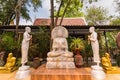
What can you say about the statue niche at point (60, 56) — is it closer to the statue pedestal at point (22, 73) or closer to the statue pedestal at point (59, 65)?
the statue pedestal at point (59, 65)

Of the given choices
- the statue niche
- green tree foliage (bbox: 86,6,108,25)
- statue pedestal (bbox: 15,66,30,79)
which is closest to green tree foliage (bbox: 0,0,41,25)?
the statue niche

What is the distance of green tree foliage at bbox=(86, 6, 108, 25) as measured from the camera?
80.5 ft

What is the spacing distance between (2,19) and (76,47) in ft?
28.2

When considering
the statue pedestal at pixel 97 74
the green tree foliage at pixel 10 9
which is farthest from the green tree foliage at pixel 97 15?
the statue pedestal at pixel 97 74

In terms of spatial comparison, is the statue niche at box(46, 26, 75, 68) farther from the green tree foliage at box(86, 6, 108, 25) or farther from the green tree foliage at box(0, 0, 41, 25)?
the green tree foliage at box(86, 6, 108, 25)

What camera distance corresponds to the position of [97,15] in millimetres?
24812

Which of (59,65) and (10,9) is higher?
(10,9)

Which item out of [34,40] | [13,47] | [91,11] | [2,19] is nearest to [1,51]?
[13,47]

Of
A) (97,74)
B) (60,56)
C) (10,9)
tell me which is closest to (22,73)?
(60,56)

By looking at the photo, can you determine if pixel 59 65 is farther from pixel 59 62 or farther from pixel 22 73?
pixel 22 73

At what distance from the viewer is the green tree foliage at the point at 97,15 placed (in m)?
24.5

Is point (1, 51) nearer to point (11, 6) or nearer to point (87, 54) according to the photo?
point (87, 54)

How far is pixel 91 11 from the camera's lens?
986 inches

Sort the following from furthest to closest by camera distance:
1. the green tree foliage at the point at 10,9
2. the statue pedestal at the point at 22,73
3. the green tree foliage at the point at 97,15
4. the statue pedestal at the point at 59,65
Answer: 1. the green tree foliage at the point at 97,15
2. the green tree foliage at the point at 10,9
3. the statue pedestal at the point at 59,65
4. the statue pedestal at the point at 22,73
